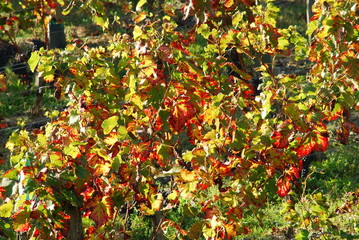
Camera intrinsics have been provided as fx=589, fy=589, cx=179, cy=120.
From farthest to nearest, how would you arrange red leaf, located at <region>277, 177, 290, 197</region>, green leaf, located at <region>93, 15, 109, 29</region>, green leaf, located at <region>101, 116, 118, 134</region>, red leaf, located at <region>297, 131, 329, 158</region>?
1. green leaf, located at <region>93, 15, 109, 29</region>
2. red leaf, located at <region>277, 177, 290, 197</region>
3. red leaf, located at <region>297, 131, 329, 158</region>
4. green leaf, located at <region>101, 116, 118, 134</region>

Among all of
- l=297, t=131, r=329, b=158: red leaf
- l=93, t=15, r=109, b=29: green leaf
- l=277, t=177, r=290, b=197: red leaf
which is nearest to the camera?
l=297, t=131, r=329, b=158: red leaf

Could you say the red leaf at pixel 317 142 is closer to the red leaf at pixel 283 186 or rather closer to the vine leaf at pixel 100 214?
the red leaf at pixel 283 186

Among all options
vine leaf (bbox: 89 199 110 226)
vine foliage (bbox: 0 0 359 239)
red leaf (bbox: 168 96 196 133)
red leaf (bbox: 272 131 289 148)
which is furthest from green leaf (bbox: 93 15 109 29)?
red leaf (bbox: 272 131 289 148)

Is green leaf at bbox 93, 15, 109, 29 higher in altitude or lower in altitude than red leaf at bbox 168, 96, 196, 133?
higher

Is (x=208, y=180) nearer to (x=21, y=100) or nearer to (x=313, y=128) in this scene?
(x=313, y=128)

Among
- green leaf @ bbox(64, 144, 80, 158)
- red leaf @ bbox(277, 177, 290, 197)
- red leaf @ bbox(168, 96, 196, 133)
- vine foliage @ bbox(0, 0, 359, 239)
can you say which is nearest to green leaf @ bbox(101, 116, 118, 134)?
vine foliage @ bbox(0, 0, 359, 239)

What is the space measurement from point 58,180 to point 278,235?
8.69ft

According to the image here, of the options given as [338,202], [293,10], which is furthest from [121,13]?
[338,202]

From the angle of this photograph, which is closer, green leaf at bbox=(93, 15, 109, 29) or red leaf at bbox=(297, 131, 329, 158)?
red leaf at bbox=(297, 131, 329, 158)

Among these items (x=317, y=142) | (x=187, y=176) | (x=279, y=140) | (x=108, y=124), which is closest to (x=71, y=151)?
(x=108, y=124)

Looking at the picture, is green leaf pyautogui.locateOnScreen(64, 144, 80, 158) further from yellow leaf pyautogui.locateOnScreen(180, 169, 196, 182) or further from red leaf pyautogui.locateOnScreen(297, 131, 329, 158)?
red leaf pyautogui.locateOnScreen(297, 131, 329, 158)

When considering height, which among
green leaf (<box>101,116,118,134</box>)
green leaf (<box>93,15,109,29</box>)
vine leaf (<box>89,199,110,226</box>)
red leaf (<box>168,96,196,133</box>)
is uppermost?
green leaf (<box>93,15,109,29</box>)

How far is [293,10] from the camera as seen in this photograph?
35.7 feet

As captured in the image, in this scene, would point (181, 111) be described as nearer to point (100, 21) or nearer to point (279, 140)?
point (279, 140)
